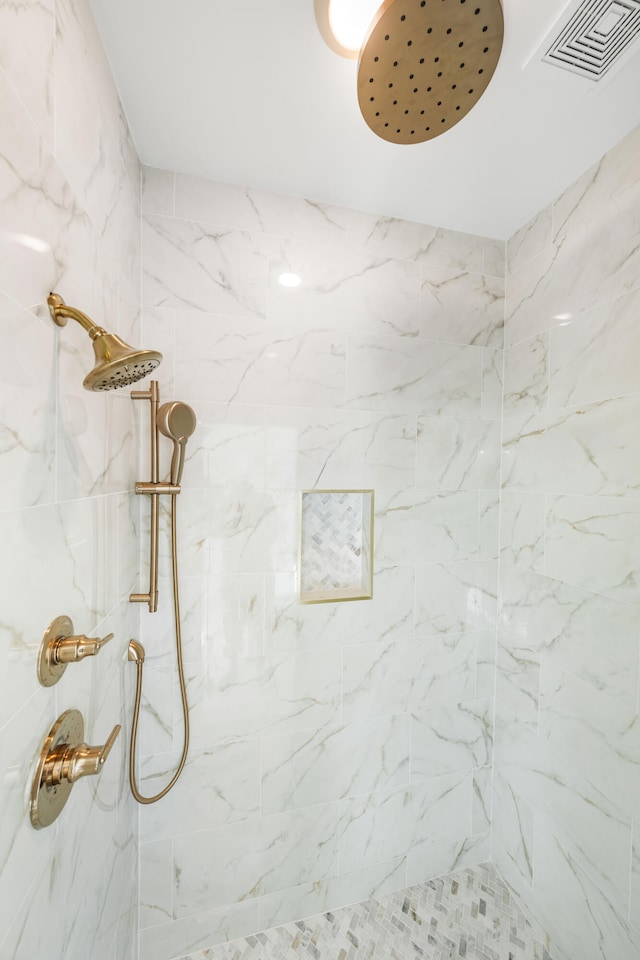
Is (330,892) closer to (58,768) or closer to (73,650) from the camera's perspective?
(58,768)

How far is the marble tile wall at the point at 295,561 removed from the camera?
1267mm

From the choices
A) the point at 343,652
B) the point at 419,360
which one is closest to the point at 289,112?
the point at 419,360

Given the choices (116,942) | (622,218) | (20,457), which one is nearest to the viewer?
(20,457)

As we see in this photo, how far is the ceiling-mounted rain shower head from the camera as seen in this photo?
602 millimetres

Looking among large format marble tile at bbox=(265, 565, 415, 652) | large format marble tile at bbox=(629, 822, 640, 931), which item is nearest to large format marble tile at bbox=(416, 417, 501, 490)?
large format marble tile at bbox=(265, 565, 415, 652)

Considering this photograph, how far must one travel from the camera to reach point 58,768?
0.63 metres

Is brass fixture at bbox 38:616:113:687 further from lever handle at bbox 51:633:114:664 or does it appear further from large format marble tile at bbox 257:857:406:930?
large format marble tile at bbox 257:857:406:930

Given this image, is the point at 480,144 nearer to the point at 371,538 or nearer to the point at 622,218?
the point at 622,218

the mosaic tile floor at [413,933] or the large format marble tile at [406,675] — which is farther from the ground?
the large format marble tile at [406,675]

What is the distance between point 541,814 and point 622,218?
1821 millimetres

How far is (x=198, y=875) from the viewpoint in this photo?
1.28 m

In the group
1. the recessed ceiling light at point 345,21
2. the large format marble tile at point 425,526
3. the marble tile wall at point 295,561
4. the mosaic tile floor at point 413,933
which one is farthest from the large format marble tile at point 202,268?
the mosaic tile floor at point 413,933

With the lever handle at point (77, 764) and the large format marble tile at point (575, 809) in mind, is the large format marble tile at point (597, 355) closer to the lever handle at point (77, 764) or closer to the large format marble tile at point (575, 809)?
the large format marble tile at point (575, 809)

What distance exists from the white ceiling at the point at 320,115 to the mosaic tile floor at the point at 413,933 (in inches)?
93.8
